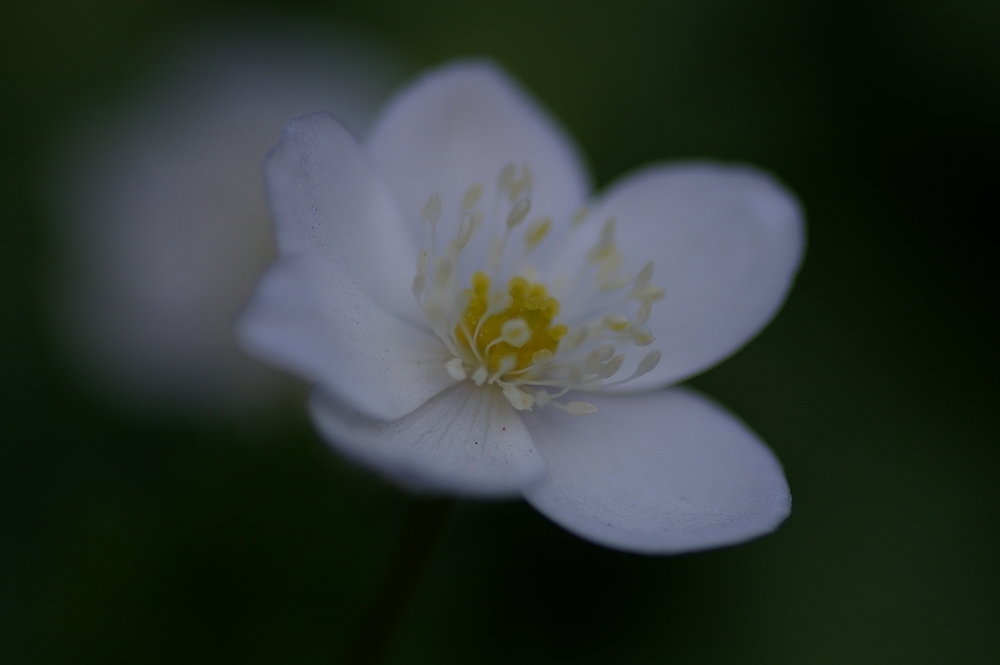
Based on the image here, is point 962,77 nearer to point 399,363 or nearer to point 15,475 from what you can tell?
point 399,363

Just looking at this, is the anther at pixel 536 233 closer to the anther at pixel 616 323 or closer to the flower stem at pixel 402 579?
the anther at pixel 616 323

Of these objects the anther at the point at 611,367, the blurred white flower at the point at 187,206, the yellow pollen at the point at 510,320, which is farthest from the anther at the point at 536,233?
the blurred white flower at the point at 187,206

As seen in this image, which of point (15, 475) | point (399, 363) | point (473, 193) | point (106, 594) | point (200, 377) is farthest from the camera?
point (200, 377)

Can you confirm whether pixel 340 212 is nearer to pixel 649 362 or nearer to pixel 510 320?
pixel 510 320

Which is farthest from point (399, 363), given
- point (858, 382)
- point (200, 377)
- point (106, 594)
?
point (858, 382)

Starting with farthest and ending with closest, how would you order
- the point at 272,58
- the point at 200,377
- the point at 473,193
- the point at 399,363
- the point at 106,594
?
the point at 272,58 → the point at 200,377 → the point at 106,594 → the point at 473,193 → the point at 399,363

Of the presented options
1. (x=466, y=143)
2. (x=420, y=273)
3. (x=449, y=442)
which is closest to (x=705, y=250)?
(x=466, y=143)

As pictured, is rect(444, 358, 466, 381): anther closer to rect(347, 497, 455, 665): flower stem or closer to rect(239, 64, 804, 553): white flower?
rect(239, 64, 804, 553): white flower
